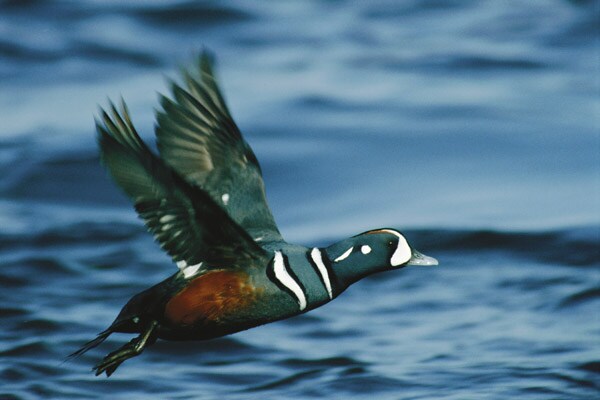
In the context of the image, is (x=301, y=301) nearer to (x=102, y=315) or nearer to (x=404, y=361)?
(x=404, y=361)

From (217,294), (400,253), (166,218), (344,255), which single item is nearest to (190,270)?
(217,294)

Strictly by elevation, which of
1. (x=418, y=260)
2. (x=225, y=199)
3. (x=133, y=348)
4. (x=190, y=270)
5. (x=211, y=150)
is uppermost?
(x=211, y=150)

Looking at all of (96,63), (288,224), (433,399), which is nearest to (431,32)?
(96,63)

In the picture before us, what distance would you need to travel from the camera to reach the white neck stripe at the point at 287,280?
Answer: 6.61 meters

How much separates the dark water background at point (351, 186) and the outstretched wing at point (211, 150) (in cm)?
21

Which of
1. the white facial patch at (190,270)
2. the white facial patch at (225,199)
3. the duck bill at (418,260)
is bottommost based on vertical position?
the duck bill at (418,260)

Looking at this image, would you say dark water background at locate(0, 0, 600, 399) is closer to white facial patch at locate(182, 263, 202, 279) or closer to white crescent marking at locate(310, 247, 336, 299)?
white facial patch at locate(182, 263, 202, 279)

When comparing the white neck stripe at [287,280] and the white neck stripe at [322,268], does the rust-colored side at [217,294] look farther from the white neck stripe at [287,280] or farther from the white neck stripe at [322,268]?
the white neck stripe at [322,268]

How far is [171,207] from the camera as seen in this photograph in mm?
6309

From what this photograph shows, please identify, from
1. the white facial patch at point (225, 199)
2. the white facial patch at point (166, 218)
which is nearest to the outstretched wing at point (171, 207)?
the white facial patch at point (166, 218)

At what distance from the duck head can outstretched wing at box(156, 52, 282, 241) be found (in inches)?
19.4

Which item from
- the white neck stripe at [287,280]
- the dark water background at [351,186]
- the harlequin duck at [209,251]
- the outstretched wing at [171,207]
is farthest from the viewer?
the dark water background at [351,186]

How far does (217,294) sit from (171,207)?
1.90 ft

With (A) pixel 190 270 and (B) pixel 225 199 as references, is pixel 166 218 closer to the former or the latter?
(A) pixel 190 270
